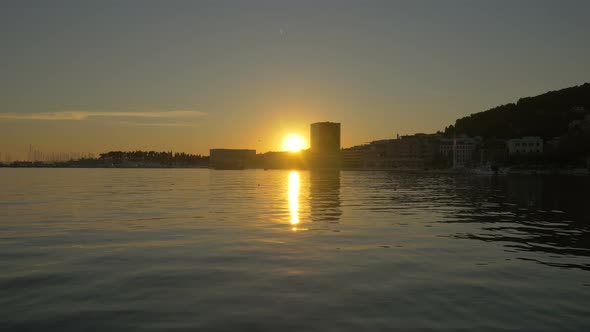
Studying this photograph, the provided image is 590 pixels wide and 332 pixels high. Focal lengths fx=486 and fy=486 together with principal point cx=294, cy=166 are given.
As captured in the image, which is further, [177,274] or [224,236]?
[224,236]

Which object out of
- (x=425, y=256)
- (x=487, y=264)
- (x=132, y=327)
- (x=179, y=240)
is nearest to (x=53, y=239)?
(x=179, y=240)

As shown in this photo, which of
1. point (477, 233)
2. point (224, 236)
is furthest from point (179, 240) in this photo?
point (477, 233)

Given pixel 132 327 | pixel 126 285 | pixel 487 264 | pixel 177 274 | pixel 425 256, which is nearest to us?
pixel 132 327

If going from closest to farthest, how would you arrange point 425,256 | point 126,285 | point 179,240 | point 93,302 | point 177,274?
point 93,302 < point 126,285 < point 177,274 < point 425,256 < point 179,240

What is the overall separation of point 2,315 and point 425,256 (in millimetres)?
16152

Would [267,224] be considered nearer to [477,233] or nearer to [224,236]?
[224,236]

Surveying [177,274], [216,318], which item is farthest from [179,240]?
[216,318]

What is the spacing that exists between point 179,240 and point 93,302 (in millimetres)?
12154

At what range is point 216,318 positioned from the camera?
1278 centimetres

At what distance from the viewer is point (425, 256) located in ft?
71.0

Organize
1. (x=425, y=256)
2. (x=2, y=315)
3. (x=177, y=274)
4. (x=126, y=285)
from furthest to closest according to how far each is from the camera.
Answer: (x=425, y=256) → (x=177, y=274) → (x=126, y=285) → (x=2, y=315)

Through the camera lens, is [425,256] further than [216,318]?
Yes

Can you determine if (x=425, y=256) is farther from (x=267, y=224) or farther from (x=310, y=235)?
(x=267, y=224)

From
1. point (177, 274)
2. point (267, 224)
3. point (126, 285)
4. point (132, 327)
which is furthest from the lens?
point (267, 224)
